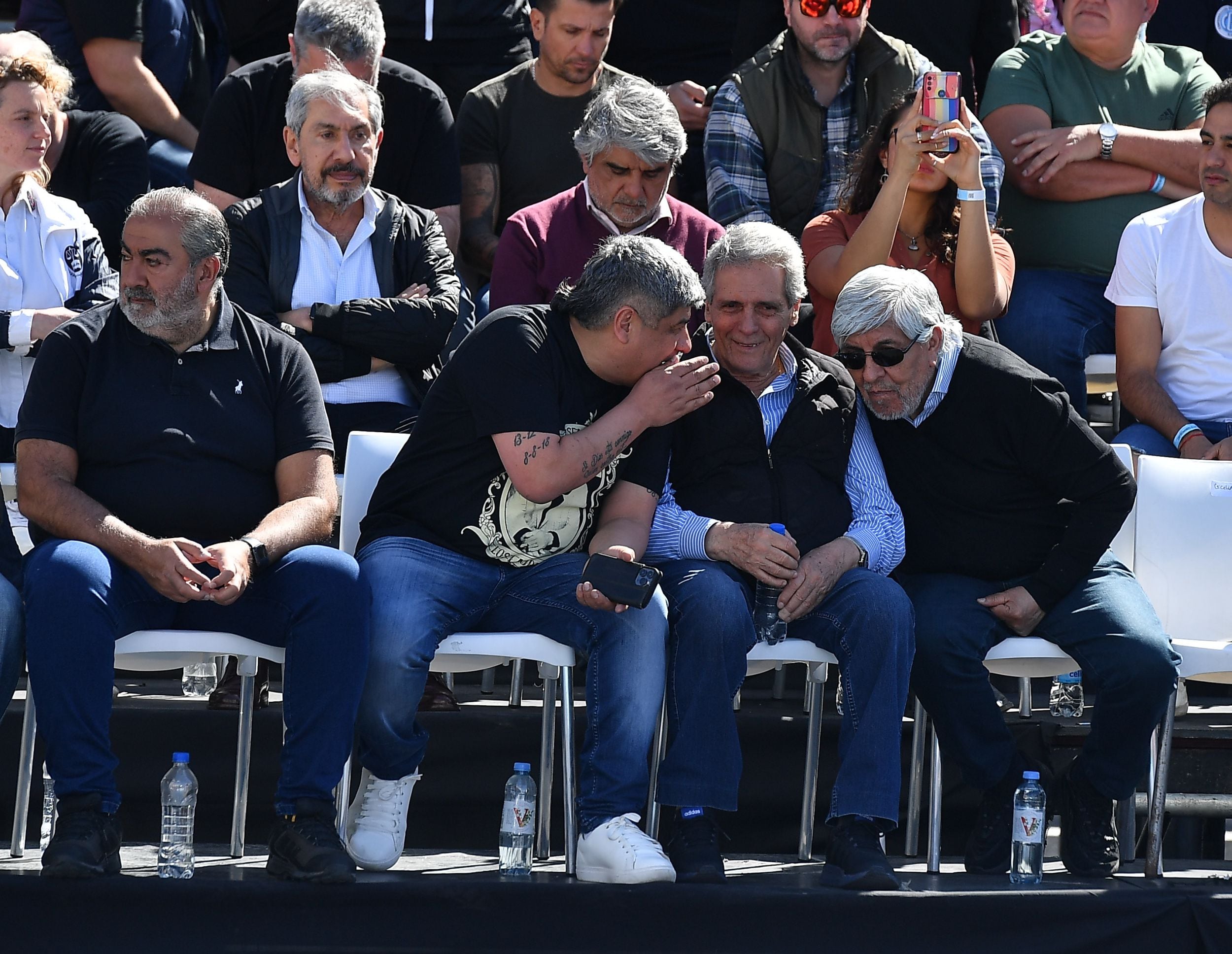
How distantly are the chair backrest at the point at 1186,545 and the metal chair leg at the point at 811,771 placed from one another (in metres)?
0.84

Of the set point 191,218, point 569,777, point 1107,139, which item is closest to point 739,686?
point 569,777

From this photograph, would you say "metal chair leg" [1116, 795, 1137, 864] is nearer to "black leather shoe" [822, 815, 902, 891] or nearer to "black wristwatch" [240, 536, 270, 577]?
"black leather shoe" [822, 815, 902, 891]

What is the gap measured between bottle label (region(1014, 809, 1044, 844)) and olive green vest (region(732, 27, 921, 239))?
2058 millimetres

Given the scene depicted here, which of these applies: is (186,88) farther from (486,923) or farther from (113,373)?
(486,923)

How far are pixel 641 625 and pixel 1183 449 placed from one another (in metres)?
1.77

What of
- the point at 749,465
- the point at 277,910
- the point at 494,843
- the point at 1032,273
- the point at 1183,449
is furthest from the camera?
the point at 1032,273

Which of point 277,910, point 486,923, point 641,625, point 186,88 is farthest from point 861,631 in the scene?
point 186,88

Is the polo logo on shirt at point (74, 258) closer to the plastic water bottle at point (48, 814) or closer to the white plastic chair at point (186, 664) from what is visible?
the white plastic chair at point (186, 664)

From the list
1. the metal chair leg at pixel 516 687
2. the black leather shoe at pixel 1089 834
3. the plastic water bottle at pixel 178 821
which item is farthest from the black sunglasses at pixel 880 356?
the plastic water bottle at pixel 178 821

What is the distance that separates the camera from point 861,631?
328 centimetres

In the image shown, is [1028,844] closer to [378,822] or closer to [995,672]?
[995,672]

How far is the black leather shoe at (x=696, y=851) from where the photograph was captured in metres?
3.12

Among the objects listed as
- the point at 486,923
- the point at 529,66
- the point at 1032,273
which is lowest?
the point at 486,923

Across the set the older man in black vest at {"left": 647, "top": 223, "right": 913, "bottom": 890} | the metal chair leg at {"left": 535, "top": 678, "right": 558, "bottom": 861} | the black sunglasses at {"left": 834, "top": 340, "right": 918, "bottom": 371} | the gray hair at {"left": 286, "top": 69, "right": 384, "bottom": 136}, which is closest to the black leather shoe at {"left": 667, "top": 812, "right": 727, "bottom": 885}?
the older man in black vest at {"left": 647, "top": 223, "right": 913, "bottom": 890}
